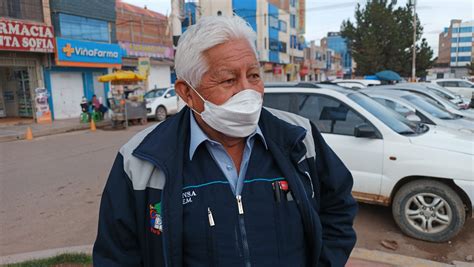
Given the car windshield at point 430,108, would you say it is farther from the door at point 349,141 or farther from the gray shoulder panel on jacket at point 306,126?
the gray shoulder panel on jacket at point 306,126

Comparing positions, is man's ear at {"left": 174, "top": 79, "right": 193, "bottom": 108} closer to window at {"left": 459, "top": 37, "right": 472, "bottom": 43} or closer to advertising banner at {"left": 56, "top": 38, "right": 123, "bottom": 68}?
advertising banner at {"left": 56, "top": 38, "right": 123, "bottom": 68}

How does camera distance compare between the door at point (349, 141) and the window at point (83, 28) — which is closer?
the door at point (349, 141)

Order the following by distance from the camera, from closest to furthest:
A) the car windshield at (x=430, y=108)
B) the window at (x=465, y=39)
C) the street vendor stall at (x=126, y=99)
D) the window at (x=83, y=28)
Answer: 1. the car windshield at (x=430, y=108)
2. the street vendor stall at (x=126, y=99)
3. the window at (x=83, y=28)
4. the window at (x=465, y=39)

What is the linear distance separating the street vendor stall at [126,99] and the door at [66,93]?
3.39 meters

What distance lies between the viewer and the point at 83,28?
19.5 metres

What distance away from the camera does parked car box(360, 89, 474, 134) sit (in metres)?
6.55

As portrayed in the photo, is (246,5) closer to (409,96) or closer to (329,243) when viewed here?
(409,96)

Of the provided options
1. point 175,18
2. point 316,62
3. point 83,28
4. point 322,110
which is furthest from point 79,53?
point 316,62

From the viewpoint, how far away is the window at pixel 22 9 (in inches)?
622

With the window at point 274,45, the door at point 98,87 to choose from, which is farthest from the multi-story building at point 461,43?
the door at point 98,87

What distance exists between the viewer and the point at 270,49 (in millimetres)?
42438

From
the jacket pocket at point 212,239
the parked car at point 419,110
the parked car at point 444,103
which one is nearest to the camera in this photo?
the jacket pocket at point 212,239

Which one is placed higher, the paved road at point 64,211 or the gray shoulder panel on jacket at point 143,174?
the gray shoulder panel on jacket at point 143,174

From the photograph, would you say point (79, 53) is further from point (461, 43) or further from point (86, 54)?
point (461, 43)
